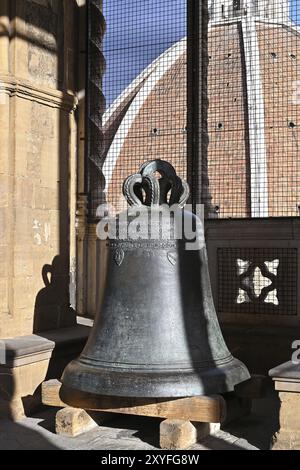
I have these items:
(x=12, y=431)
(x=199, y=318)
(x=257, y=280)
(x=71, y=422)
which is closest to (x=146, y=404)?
(x=71, y=422)

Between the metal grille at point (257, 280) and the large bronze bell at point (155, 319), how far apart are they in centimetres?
189

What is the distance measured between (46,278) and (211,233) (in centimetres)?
180

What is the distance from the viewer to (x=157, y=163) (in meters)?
5.37

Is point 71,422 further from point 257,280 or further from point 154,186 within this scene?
point 257,280

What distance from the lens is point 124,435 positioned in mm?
5281

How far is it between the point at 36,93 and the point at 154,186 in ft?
5.64

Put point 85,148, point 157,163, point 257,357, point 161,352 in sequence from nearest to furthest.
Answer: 1. point 161,352
2. point 157,163
3. point 257,357
4. point 85,148

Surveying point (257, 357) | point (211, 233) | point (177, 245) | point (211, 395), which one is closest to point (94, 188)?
point (211, 233)

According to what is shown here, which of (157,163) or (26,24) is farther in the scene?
(26,24)

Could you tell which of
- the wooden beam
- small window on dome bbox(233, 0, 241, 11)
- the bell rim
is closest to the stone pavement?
the wooden beam

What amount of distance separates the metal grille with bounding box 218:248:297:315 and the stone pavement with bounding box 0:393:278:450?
1.49 m

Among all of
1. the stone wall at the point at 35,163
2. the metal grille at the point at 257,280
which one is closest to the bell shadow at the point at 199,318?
the stone wall at the point at 35,163

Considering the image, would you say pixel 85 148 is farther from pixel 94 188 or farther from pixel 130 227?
pixel 130 227

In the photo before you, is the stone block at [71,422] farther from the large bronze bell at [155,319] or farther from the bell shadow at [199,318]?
the bell shadow at [199,318]
